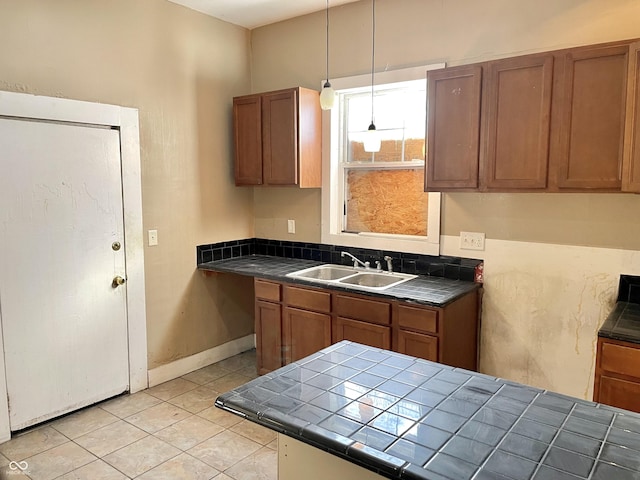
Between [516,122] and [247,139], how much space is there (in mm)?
2143

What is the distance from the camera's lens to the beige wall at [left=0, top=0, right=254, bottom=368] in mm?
2908

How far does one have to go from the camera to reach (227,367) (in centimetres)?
404

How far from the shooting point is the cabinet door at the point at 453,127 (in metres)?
2.75

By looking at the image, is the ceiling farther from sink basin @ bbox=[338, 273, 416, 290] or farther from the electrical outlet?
sink basin @ bbox=[338, 273, 416, 290]

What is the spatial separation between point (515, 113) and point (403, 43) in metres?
1.13

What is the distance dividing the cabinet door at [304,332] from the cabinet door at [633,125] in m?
1.90

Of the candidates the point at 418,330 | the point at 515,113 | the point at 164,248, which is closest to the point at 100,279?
the point at 164,248

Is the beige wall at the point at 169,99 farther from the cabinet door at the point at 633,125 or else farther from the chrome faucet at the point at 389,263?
the cabinet door at the point at 633,125

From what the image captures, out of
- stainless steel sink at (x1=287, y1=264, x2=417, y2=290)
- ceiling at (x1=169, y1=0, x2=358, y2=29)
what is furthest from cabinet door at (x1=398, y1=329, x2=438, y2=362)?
ceiling at (x1=169, y1=0, x2=358, y2=29)

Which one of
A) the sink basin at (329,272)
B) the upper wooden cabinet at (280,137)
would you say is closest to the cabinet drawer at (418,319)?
the sink basin at (329,272)

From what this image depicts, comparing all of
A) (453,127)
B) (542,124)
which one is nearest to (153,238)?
(453,127)

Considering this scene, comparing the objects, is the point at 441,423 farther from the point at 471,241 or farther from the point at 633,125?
the point at 471,241

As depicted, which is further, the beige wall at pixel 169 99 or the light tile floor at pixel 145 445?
the beige wall at pixel 169 99

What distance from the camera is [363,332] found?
306 cm
